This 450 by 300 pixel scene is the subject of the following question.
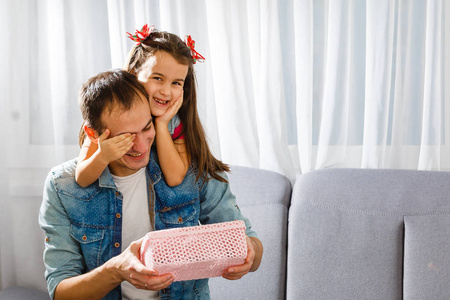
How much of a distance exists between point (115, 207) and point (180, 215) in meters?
0.16

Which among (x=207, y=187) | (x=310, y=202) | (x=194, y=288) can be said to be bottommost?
(x=194, y=288)

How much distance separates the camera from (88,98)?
113cm

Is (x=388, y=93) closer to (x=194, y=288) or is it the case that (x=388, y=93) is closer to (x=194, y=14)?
(x=194, y=14)

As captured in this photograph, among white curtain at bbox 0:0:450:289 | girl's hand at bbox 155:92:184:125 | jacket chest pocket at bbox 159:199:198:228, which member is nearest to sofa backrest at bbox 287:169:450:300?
white curtain at bbox 0:0:450:289

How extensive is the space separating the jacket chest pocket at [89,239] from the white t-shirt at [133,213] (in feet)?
0.19

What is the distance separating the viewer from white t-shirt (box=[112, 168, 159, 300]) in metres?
1.25

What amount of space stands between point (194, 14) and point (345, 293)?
3.79 ft

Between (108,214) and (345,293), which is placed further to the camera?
(345,293)

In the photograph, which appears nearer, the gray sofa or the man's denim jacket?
the man's denim jacket

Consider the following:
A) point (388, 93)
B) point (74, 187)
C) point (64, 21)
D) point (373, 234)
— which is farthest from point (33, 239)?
point (388, 93)

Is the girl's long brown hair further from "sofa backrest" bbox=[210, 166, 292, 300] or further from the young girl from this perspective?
"sofa backrest" bbox=[210, 166, 292, 300]

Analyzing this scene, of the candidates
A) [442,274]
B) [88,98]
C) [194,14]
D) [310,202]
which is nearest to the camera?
[88,98]

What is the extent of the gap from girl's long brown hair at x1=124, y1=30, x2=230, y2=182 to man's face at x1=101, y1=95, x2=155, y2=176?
0.15 meters

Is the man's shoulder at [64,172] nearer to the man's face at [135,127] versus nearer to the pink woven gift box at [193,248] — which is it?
the man's face at [135,127]
